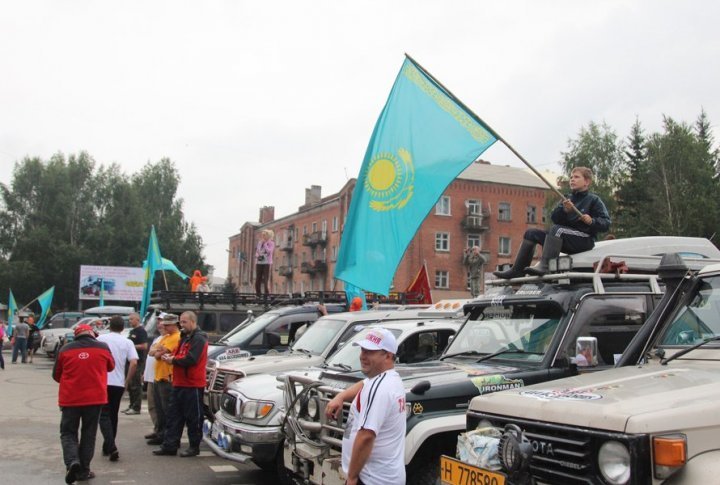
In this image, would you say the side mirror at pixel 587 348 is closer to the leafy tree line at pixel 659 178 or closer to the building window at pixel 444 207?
the leafy tree line at pixel 659 178

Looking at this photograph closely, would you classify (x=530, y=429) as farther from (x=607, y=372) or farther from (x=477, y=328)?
(x=477, y=328)

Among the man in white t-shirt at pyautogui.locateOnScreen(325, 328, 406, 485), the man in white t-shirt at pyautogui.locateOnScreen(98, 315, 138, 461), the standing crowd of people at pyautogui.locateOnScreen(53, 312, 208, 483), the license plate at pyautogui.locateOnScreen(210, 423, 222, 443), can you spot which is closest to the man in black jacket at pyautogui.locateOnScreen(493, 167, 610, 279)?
the man in white t-shirt at pyautogui.locateOnScreen(325, 328, 406, 485)

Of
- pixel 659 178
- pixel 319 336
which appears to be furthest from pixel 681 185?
pixel 319 336

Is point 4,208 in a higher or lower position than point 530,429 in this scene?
higher

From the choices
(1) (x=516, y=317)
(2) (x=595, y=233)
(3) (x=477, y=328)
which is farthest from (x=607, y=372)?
(2) (x=595, y=233)

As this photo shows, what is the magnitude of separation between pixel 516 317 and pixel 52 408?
36.4 ft

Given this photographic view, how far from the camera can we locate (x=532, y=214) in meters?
59.5

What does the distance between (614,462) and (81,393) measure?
20.4ft

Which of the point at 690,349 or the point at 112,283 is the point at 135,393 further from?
the point at 112,283

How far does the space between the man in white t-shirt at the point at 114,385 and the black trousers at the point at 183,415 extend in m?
0.71

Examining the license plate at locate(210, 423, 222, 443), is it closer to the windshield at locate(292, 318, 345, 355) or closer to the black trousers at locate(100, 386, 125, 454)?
the black trousers at locate(100, 386, 125, 454)

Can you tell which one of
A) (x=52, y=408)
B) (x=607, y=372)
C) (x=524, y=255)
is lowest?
(x=52, y=408)

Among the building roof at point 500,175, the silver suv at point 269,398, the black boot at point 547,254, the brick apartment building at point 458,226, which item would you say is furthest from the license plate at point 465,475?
the building roof at point 500,175

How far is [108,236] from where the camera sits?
56594mm
